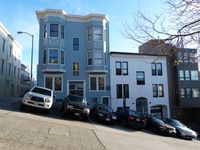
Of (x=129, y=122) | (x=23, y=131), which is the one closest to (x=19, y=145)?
(x=23, y=131)

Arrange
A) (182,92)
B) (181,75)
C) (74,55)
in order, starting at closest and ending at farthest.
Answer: (74,55) → (182,92) → (181,75)

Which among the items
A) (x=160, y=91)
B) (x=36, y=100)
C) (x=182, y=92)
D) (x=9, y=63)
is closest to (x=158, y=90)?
(x=160, y=91)

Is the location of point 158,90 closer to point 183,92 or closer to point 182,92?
point 182,92

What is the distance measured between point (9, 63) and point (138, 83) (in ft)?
73.3

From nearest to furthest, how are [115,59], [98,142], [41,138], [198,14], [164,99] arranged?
[198,14] → [41,138] → [98,142] → [115,59] → [164,99]

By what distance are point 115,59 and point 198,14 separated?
27786mm

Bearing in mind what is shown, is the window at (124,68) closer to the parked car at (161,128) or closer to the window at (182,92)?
the window at (182,92)

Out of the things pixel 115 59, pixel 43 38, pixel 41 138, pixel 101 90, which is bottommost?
pixel 41 138

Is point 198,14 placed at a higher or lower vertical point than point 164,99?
higher

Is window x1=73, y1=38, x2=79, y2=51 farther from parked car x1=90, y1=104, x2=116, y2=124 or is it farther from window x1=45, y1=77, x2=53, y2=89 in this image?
parked car x1=90, y1=104, x2=116, y2=124

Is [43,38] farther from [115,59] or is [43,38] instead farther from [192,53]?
[192,53]

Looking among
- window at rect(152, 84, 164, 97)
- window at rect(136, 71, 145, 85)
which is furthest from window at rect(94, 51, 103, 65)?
window at rect(152, 84, 164, 97)

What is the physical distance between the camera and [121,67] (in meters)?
36.5

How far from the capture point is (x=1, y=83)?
39.4 meters
